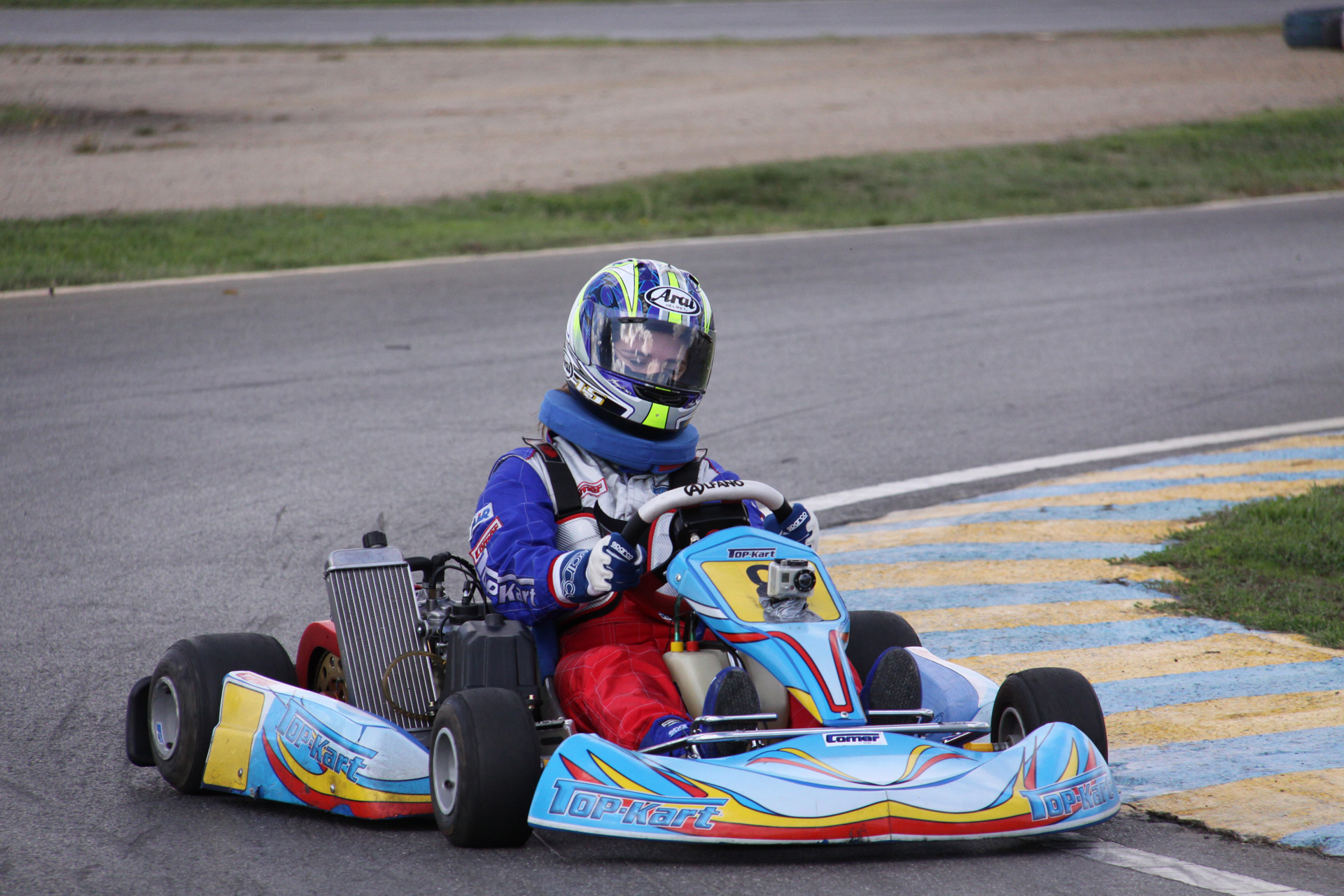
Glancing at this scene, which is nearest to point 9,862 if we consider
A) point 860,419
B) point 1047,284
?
point 860,419

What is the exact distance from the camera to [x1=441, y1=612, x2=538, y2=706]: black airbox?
12.0 ft

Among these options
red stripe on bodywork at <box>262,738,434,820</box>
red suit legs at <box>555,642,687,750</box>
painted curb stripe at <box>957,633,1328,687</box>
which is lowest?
painted curb stripe at <box>957,633,1328,687</box>

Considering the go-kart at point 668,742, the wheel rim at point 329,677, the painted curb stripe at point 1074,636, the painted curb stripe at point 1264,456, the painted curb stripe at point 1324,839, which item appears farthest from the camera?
the painted curb stripe at point 1264,456

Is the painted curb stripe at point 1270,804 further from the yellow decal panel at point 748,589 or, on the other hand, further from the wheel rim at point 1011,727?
the yellow decal panel at point 748,589

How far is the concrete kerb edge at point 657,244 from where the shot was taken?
1094cm

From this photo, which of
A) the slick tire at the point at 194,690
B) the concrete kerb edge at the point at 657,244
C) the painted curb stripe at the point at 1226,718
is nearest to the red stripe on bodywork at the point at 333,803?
the slick tire at the point at 194,690

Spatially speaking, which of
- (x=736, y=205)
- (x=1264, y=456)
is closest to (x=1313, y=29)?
(x=736, y=205)

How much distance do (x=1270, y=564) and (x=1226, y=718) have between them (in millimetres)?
1531

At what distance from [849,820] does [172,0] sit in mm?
34392

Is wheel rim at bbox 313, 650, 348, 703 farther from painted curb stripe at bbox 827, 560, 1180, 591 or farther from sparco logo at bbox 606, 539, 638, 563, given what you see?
painted curb stripe at bbox 827, 560, 1180, 591

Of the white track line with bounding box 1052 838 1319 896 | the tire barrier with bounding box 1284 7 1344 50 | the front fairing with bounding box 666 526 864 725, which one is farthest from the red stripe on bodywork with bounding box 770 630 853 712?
the tire barrier with bounding box 1284 7 1344 50

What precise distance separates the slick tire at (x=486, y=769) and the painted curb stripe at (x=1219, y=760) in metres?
1.53

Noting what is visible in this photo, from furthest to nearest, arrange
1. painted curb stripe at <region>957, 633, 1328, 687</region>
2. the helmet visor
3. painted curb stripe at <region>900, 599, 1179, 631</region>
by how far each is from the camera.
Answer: painted curb stripe at <region>900, 599, 1179, 631</region>
painted curb stripe at <region>957, 633, 1328, 687</region>
the helmet visor

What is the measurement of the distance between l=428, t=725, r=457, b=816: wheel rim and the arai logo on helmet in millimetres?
1331
